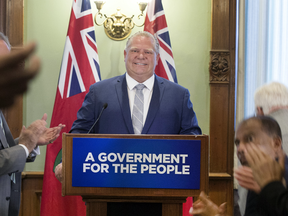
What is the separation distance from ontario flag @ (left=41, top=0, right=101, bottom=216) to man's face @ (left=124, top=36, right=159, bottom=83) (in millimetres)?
909

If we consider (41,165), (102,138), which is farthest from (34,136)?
(41,165)

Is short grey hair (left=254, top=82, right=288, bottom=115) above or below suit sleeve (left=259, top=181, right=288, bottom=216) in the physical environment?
above

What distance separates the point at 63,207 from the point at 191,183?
2007 mm

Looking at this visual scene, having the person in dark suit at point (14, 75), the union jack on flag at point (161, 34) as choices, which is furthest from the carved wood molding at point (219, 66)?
the person in dark suit at point (14, 75)

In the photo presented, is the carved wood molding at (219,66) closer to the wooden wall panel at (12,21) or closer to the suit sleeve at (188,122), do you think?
the suit sleeve at (188,122)

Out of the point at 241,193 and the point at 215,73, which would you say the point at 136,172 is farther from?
the point at 215,73

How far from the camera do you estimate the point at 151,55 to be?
93.2 inches

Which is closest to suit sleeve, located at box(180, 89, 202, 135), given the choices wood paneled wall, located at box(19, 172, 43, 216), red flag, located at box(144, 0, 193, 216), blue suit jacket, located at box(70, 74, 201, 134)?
blue suit jacket, located at box(70, 74, 201, 134)

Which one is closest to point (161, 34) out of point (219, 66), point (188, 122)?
point (219, 66)

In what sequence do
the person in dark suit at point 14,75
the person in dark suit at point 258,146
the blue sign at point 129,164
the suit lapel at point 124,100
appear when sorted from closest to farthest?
the person in dark suit at point 14,75 < the person in dark suit at point 258,146 < the blue sign at point 129,164 < the suit lapel at point 124,100

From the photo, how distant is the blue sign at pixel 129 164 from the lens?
147cm

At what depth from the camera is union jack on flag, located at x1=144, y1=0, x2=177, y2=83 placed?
3244mm

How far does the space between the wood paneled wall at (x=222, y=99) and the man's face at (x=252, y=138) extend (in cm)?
238

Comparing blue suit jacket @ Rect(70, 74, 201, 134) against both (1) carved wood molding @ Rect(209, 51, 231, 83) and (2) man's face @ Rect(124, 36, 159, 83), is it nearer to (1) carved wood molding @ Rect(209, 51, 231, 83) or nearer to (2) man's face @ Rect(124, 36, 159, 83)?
(2) man's face @ Rect(124, 36, 159, 83)
